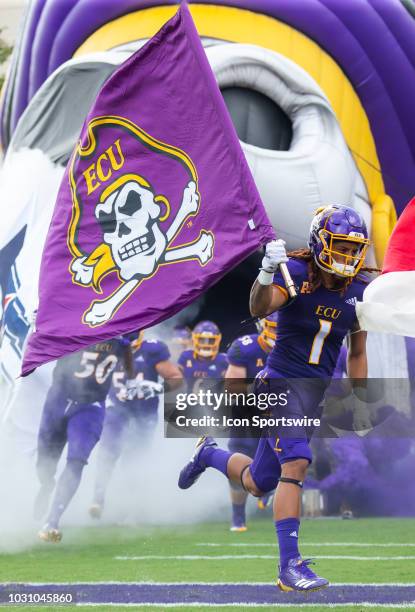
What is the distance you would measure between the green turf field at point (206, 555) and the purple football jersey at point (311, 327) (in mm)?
1012

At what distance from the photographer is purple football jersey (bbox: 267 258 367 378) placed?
14.9ft

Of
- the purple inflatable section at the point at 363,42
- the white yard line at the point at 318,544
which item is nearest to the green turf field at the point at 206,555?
the white yard line at the point at 318,544

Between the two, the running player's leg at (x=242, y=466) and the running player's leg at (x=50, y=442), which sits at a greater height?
the running player's leg at (x=50, y=442)

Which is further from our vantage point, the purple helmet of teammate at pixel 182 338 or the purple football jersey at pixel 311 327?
the purple helmet of teammate at pixel 182 338

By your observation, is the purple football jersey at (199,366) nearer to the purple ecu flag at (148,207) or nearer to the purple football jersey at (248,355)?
the purple football jersey at (248,355)

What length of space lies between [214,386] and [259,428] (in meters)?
1.55

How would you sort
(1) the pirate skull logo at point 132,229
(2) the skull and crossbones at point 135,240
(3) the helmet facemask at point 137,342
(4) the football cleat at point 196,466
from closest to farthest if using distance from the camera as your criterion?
(2) the skull and crossbones at point 135,240
(1) the pirate skull logo at point 132,229
(4) the football cleat at point 196,466
(3) the helmet facemask at point 137,342

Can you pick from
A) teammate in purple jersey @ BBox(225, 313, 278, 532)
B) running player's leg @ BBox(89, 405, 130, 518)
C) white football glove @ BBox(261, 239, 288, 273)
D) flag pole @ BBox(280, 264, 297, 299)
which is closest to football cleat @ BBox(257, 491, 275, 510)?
teammate in purple jersey @ BBox(225, 313, 278, 532)

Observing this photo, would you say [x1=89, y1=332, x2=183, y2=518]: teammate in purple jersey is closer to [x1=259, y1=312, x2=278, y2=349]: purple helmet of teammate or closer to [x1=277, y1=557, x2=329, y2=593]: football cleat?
[x1=259, y1=312, x2=278, y2=349]: purple helmet of teammate

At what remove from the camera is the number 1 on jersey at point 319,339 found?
456 cm

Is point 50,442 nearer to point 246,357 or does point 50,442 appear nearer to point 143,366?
point 246,357

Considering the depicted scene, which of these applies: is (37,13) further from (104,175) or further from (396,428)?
(104,175)

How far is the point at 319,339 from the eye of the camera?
15.0 feet

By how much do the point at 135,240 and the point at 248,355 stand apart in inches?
136
